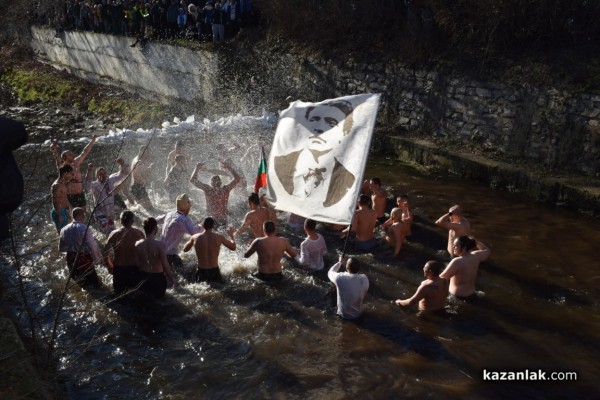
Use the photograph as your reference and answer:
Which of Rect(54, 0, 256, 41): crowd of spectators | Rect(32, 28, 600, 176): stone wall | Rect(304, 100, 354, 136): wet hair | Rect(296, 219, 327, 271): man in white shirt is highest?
Rect(54, 0, 256, 41): crowd of spectators

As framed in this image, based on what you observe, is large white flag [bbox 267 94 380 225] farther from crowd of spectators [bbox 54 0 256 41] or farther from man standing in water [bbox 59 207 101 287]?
crowd of spectators [bbox 54 0 256 41]

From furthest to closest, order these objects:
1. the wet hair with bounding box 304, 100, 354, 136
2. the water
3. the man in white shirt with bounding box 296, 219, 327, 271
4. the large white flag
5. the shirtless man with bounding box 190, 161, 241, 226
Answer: the shirtless man with bounding box 190, 161, 241, 226 → the man in white shirt with bounding box 296, 219, 327, 271 → the wet hair with bounding box 304, 100, 354, 136 → the large white flag → the water

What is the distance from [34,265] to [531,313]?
299 inches

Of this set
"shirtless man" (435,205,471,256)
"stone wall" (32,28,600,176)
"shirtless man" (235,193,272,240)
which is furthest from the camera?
"stone wall" (32,28,600,176)

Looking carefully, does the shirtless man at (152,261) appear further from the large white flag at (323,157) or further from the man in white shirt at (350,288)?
the man in white shirt at (350,288)

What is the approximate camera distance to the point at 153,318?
8.26 meters

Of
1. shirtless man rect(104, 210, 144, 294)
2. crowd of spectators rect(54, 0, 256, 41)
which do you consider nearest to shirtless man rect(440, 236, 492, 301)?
shirtless man rect(104, 210, 144, 294)

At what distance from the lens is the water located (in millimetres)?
6781

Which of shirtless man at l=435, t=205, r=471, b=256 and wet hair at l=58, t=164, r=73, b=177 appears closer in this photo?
shirtless man at l=435, t=205, r=471, b=256

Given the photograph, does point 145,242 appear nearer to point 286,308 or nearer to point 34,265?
point 286,308

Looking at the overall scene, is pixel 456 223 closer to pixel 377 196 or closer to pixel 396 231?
pixel 396 231

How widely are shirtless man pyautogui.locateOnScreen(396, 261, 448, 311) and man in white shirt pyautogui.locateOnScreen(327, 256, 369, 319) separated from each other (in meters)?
0.69

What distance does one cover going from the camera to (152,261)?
27.1ft

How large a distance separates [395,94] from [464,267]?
30.6ft
